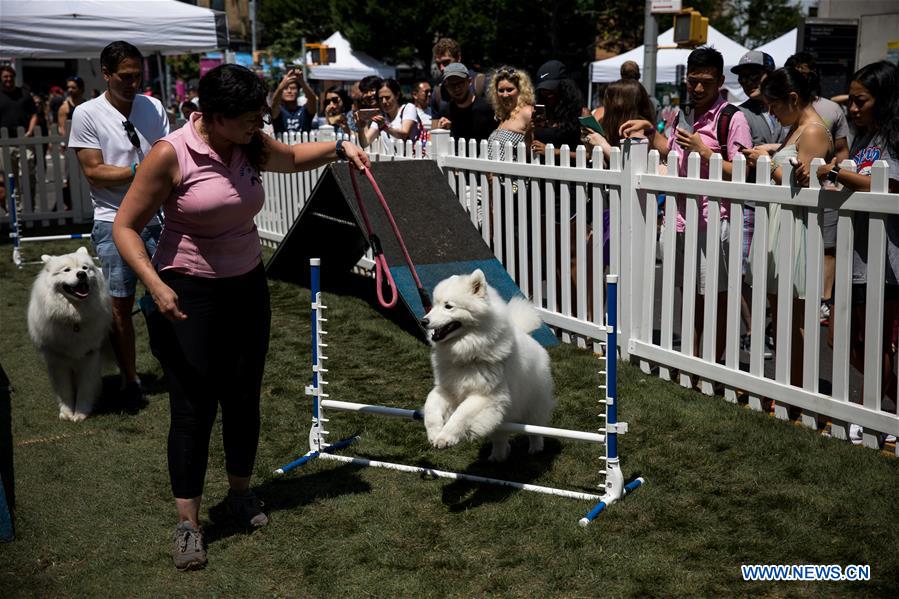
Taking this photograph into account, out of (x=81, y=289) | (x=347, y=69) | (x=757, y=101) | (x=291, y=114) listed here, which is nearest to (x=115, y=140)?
(x=81, y=289)

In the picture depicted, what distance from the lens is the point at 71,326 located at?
5.52 meters

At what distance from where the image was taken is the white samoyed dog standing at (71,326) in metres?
5.49

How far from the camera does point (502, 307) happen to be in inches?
170

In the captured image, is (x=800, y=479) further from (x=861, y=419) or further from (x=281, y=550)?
(x=281, y=550)

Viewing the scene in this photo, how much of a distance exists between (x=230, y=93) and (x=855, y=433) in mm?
3695

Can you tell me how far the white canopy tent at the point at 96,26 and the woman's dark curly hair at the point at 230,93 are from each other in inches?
372

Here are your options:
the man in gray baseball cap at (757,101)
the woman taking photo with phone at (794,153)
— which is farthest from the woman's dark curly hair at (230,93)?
the man in gray baseball cap at (757,101)

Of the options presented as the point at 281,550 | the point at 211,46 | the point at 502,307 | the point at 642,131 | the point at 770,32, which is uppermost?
the point at 770,32

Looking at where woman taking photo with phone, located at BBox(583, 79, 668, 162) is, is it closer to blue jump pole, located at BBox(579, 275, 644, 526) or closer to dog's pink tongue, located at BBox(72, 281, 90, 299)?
blue jump pole, located at BBox(579, 275, 644, 526)

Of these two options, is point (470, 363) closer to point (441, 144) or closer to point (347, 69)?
point (441, 144)

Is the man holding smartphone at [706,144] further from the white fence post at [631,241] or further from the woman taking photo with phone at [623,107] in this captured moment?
the woman taking photo with phone at [623,107]

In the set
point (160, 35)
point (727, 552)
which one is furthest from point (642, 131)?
point (160, 35)

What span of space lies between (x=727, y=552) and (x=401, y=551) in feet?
4.52

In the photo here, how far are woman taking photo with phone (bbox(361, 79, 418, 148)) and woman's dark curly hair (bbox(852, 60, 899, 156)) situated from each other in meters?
5.31
